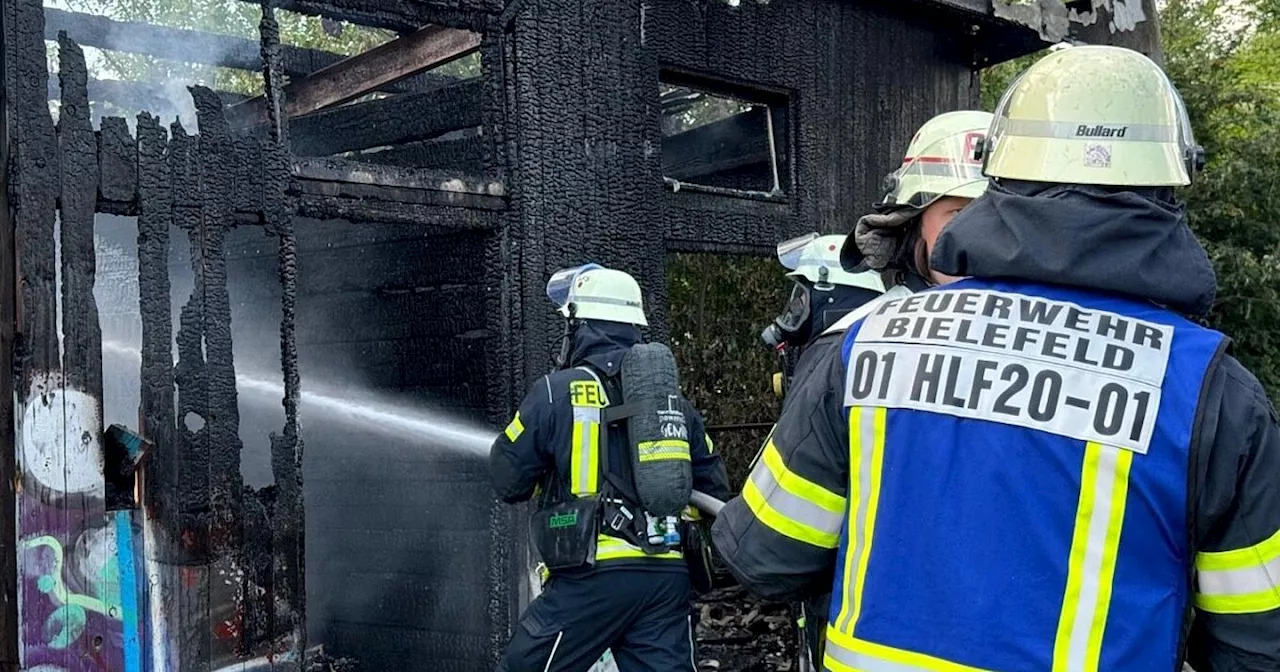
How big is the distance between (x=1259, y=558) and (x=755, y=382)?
10.1 m

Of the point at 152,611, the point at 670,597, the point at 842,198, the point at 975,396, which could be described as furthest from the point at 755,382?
the point at 975,396

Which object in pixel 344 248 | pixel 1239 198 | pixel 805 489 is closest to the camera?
pixel 805 489

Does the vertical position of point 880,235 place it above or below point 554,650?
above

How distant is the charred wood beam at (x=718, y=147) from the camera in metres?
7.50

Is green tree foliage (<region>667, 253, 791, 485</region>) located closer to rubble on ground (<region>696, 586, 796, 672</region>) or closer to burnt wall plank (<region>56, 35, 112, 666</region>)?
rubble on ground (<region>696, 586, 796, 672</region>)

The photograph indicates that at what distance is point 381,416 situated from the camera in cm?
654

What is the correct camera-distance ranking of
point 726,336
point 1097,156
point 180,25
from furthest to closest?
point 726,336, point 180,25, point 1097,156

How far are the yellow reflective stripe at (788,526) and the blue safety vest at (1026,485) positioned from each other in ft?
0.39

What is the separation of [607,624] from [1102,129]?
10.9 feet

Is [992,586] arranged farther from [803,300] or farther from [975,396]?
[803,300]

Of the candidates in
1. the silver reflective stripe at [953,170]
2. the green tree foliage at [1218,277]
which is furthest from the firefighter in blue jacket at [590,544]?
the green tree foliage at [1218,277]

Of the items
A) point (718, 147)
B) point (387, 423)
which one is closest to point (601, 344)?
point (387, 423)

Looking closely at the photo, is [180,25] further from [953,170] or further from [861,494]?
[861,494]

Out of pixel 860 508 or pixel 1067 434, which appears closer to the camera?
pixel 1067 434
